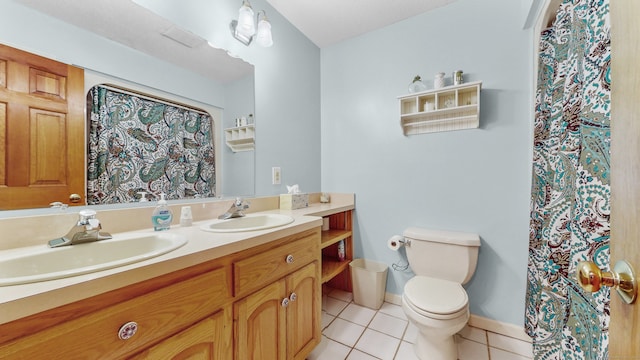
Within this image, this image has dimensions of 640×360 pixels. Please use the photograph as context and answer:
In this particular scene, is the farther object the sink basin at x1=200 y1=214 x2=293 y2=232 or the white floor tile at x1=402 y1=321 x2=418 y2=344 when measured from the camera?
the white floor tile at x1=402 y1=321 x2=418 y2=344

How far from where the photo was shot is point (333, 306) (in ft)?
6.24

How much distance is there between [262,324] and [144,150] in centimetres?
100

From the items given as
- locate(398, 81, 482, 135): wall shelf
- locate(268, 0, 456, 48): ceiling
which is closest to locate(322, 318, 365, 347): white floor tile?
locate(398, 81, 482, 135): wall shelf

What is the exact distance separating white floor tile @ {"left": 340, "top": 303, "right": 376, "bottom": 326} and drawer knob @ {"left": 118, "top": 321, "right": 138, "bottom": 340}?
57.7 inches

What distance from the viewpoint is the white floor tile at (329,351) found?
4.47ft

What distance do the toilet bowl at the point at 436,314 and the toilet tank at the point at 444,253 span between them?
3.9 inches

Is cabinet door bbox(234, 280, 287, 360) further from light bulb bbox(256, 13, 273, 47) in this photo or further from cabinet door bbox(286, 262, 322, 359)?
→ light bulb bbox(256, 13, 273, 47)

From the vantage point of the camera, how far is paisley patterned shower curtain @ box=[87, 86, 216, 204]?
39.4 inches

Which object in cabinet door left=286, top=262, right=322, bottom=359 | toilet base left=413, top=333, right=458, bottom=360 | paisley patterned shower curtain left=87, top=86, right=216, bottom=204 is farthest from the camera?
toilet base left=413, top=333, right=458, bottom=360

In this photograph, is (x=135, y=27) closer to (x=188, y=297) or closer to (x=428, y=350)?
(x=188, y=297)

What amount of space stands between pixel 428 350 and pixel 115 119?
6.57 ft

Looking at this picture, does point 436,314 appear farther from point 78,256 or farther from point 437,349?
point 78,256

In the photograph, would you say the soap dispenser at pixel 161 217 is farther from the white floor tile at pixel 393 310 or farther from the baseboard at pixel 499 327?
the baseboard at pixel 499 327

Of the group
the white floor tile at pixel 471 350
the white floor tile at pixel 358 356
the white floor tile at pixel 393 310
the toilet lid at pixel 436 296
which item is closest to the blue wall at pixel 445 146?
the white floor tile at pixel 393 310
